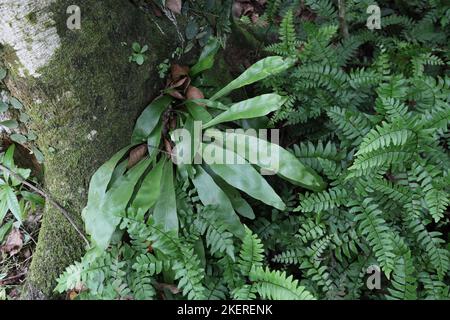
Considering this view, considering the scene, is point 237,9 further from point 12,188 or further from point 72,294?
point 72,294

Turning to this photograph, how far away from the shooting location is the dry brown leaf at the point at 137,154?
2.38 meters

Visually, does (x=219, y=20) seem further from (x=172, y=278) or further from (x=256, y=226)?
(x=172, y=278)

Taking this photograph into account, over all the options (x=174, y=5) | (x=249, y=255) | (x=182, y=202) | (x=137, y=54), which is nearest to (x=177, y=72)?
(x=137, y=54)

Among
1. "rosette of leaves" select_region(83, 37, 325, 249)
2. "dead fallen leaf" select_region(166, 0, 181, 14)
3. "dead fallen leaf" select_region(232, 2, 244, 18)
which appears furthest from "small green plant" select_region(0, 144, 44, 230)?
"dead fallen leaf" select_region(232, 2, 244, 18)

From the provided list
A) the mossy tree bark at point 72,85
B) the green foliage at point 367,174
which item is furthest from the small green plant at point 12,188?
the green foliage at point 367,174

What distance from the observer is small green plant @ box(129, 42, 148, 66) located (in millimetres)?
2295

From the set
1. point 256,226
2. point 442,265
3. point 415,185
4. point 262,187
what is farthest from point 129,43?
point 442,265

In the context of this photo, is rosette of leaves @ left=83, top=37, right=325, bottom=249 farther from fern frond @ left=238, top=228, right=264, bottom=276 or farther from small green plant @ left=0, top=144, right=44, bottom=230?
small green plant @ left=0, top=144, right=44, bottom=230

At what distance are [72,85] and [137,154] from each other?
20.2 inches

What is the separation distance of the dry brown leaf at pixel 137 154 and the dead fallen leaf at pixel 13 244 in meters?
0.90

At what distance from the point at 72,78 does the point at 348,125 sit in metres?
1.46

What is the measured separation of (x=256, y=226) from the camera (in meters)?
2.40

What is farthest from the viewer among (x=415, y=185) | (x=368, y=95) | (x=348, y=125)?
(x=368, y=95)

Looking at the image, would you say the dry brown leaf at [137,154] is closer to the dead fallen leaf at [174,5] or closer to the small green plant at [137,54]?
the small green plant at [137,54]
